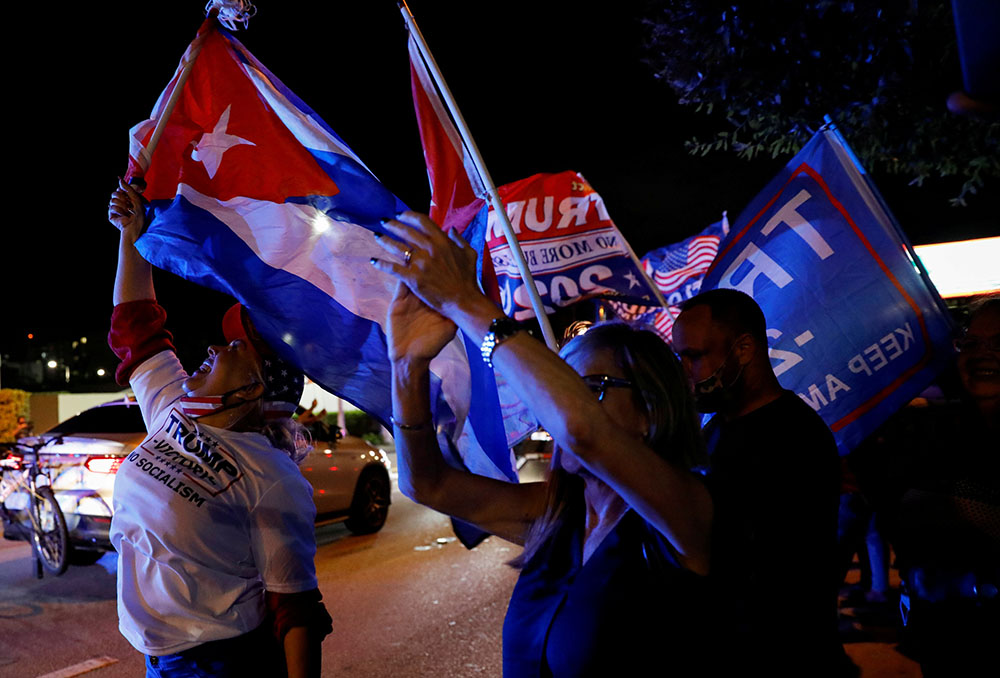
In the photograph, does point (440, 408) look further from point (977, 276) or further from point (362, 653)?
point (977, 276)

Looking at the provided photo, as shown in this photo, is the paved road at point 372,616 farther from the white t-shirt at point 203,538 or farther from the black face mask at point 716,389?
the black face mask at point 716,389

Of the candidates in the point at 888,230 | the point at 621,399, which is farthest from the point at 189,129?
the point at 888,230

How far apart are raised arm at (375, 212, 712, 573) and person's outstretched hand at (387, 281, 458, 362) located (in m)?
0.26

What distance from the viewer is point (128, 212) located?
3.01 meters

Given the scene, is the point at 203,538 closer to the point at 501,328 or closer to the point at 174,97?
the point at 501,328

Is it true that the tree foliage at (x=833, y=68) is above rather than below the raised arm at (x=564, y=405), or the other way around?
above

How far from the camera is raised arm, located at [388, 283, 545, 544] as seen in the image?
1.91 metres

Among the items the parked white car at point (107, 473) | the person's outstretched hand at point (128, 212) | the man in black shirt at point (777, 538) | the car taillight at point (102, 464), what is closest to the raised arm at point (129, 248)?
the person's outstretched hand at point (128, 212)

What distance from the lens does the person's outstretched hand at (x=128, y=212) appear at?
3.01 m

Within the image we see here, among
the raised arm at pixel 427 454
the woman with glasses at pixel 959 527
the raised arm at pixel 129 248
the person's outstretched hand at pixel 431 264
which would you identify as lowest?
the woman with glasses at pixel 959 527

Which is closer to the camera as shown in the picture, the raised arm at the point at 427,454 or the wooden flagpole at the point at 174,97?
the raised arm at the point at 427,454

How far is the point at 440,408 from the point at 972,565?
204 cm

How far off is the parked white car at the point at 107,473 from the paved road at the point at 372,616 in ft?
1.78

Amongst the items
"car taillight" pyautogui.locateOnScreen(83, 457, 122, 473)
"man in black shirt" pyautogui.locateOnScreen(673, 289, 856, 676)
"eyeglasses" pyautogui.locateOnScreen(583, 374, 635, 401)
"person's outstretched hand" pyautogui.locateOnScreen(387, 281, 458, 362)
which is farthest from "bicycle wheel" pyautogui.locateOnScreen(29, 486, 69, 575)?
"eyeglasses" pyautogui.locateOnScreen(583, 374, 635, 401)
